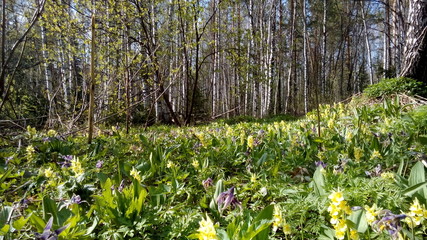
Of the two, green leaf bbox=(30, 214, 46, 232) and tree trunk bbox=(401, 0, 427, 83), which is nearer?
green leaf bbox=(30, 214, 46, 232)

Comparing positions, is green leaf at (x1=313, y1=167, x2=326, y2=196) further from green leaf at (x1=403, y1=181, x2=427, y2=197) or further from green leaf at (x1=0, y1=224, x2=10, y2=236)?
green leaf at (x1=0, y1=224, x2=10, y2=236)

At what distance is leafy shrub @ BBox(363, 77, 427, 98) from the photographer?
4.59 meters

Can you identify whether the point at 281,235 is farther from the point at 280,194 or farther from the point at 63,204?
the point at 63,204

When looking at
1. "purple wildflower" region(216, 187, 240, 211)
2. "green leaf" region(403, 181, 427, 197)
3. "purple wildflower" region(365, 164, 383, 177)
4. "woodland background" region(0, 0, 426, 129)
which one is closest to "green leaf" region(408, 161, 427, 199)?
"green leaf" region(403, 181, 427, 197)

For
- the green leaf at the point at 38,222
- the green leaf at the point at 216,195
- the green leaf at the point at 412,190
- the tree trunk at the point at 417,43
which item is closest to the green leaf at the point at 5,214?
the green leaf at the point at 38,222

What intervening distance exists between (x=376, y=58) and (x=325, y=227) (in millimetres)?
38804

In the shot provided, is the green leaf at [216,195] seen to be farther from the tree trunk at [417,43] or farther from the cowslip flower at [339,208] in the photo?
the tree trunk at [417,43]

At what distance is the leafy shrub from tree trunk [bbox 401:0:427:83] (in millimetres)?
297

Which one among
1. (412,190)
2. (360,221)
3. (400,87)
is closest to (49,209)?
(360,221)

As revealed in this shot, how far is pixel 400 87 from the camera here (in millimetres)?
4660

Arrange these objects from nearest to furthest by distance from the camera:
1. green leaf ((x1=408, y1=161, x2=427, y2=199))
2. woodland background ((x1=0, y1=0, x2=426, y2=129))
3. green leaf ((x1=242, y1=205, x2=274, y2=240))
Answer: green leaf ((x1=242, y1=205, x2=274, y2=240))
green leaf ((x1=408, y1=161, x2=427, y2=199))
woodland background ((x1=0, y1=0, x2=426, y2=129))

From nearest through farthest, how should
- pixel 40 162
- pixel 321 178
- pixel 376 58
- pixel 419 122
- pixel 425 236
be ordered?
pixel 425 236 < pixel 321 178 < pixel 419 122 < pixel 40 162 < pixel 376 58

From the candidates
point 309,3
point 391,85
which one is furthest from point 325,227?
point 309,3

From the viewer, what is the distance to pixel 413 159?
1.72 m
